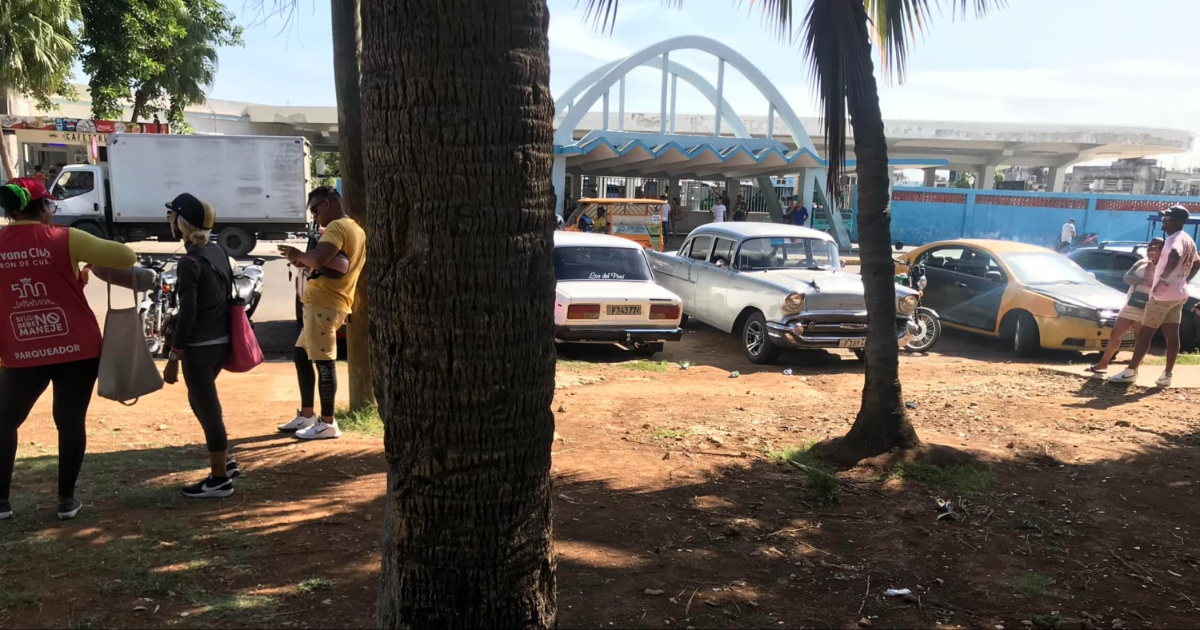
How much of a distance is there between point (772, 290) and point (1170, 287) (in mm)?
3975

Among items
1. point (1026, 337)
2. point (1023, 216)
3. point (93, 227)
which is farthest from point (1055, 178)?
point (93, 227)

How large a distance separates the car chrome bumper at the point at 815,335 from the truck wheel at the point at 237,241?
1566cm

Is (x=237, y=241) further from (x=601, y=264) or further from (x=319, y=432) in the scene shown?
(x=319, y=432)

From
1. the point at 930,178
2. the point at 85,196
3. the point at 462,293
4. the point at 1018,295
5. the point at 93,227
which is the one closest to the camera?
the point at 462,293

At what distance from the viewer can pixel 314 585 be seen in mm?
3439

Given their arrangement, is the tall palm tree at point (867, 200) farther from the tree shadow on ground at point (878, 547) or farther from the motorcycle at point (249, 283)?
the motorcycle at point (249, 283)

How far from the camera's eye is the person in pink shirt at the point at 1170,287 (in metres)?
7.86

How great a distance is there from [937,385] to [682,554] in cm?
556

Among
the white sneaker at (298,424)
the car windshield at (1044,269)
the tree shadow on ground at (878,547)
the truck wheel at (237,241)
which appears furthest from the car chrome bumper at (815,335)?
the truck wheel at (237,241)

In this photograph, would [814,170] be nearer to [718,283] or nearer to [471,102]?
[718,283]

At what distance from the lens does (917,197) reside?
3206cm

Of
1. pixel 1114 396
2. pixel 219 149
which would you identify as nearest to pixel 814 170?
pixel 219 149

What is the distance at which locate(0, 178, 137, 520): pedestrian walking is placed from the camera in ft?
12.6

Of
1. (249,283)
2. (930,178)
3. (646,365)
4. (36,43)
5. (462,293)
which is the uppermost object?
(36,43)
